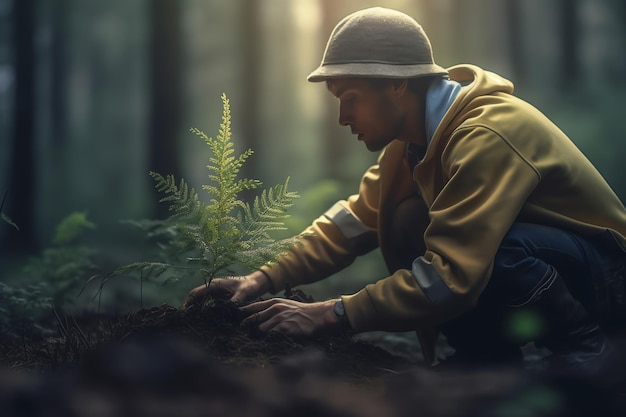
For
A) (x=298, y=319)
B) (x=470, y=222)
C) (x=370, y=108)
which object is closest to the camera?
(x=470, y=222)

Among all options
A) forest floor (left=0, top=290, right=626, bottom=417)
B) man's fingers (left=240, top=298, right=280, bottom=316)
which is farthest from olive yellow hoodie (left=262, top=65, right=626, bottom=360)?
forest floor (left=0, top=290, right=626, bottom=417)

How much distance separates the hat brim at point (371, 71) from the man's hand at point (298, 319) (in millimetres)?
1014

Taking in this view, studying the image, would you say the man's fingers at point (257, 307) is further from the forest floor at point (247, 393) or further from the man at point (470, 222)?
the forest floor at point (247, 393)

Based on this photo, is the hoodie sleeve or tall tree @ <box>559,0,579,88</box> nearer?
the hoodie sleeve

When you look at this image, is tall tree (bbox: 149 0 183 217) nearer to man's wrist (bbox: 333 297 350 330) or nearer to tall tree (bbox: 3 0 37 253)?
tall tree (bbox: 3 0 37 253)

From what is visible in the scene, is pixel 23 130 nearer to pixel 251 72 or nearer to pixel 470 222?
pixel 251 72

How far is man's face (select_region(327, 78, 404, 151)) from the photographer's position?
3.33 m

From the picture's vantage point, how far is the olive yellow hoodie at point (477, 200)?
2.87 meters

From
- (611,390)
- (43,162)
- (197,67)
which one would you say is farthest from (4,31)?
(611,390)

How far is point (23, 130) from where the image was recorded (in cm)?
1030

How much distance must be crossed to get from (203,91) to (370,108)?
73.0ft

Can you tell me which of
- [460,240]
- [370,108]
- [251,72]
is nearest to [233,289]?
[370,108]

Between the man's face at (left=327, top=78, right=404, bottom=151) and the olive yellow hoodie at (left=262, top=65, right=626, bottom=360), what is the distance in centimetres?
26

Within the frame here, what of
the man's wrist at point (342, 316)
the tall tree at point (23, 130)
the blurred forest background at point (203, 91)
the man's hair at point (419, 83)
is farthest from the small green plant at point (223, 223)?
the tall tree at point (23, 130)
